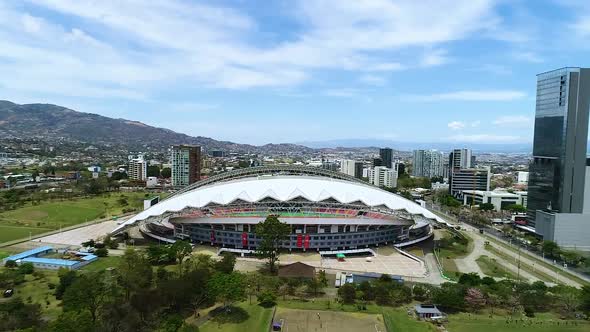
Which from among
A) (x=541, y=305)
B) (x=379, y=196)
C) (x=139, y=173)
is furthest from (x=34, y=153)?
(x=541, y=305)

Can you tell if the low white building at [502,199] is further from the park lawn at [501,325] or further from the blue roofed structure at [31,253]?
the blue roofed structure at [31,253]

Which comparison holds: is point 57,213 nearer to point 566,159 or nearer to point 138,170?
point 138,170

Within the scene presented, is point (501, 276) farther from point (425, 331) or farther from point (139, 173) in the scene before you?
point (139, 173)

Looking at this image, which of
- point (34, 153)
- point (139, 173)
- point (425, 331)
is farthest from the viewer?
point (34, 153)

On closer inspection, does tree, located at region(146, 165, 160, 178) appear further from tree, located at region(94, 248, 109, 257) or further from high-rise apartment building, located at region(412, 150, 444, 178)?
high-rise apartment building, located at region(412, 150, 444, 178)

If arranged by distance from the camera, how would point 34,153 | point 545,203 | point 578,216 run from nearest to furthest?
point 578,216 < point 545,203 < point 34,153

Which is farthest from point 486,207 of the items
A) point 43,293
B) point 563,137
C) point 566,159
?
point 43,293
